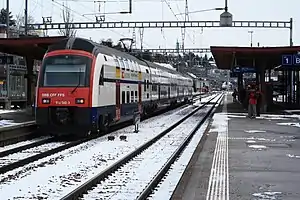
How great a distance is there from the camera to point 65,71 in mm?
18469

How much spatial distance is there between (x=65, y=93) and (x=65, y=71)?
2.61 feet

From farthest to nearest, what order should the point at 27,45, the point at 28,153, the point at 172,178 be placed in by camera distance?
the point at 27,45 → the point at 28,153 → the point at 172,178

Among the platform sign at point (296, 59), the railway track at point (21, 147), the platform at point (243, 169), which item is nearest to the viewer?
the platform at point (243, 169)

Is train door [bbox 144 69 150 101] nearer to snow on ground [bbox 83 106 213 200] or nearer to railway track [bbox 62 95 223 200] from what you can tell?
railway track [bbox 62 95 223 200]

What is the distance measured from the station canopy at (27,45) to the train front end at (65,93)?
751 centimetres

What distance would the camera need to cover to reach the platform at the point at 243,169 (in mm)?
9234

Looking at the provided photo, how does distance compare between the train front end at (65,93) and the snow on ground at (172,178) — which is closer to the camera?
the snow on ground at (172,178)

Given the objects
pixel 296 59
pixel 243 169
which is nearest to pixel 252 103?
pixel 296 59

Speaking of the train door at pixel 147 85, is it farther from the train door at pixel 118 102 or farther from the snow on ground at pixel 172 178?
the snow on ground at pixel 172 178

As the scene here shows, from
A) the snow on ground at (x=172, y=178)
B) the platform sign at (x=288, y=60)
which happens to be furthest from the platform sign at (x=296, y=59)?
the snow on ground at (x=172, y=178)

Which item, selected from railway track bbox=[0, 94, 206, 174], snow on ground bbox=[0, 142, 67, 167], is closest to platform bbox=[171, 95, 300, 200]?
railway track bbox=[0, 94, 206, 174]

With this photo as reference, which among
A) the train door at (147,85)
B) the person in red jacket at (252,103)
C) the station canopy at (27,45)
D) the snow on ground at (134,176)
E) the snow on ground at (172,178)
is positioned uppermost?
the station canopy at (27,45)

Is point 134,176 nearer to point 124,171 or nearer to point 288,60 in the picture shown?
point 124,171

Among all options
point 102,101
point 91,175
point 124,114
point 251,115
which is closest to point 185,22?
point 251,115
